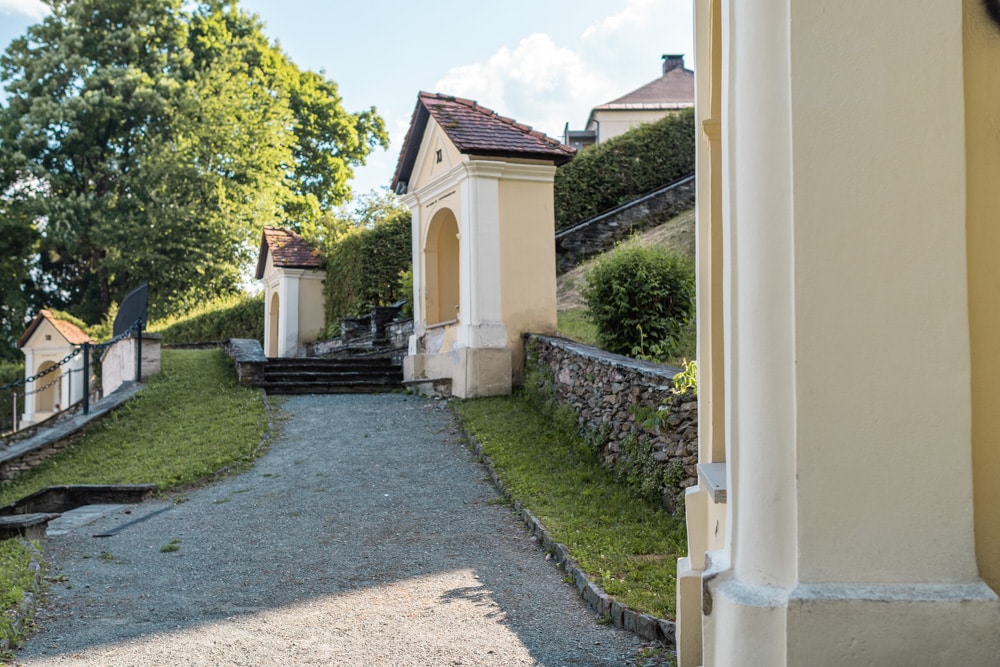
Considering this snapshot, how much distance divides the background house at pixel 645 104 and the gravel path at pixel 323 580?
122 ft

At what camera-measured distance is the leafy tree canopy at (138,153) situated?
33531 millimetres

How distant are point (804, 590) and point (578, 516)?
187 inches

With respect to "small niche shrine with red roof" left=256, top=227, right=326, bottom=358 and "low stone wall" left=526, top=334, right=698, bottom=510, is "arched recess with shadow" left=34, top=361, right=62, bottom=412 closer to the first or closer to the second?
"small niche shrine with red roof" left=256, top=227, right=326, bottom=358

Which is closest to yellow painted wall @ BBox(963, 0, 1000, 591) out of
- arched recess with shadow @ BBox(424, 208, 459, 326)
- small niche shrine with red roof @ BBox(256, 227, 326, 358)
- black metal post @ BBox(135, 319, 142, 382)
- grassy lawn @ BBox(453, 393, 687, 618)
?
grassy lawn @ BBox(453, 393, 687, 618)

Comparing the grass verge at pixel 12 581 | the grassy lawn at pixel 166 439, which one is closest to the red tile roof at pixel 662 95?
the grassy lawn at pixel 166 439

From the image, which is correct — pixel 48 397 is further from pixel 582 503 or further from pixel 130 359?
pixel 582 503

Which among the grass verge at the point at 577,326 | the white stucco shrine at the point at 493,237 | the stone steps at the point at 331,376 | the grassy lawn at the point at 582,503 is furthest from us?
the stone steps at the point at 331,376

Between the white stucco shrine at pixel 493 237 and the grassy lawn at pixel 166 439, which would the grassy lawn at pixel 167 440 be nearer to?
the grassy lawn at pixel 166 439

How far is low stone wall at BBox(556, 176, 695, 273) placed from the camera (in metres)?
21.3

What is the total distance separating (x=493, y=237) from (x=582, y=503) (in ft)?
20.4

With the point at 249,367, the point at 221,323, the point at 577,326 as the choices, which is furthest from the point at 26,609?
the point at 221,323

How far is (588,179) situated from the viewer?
78.5 feet

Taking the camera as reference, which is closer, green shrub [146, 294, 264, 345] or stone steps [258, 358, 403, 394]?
stone steps [258, 358, 403, 394]

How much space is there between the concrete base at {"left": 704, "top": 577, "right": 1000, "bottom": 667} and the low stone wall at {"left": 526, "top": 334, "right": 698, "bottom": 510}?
14.7 ft
